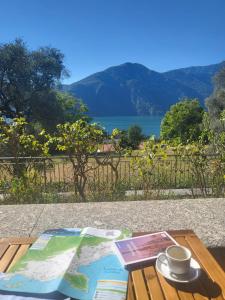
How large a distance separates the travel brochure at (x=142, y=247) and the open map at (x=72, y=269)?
0.05m

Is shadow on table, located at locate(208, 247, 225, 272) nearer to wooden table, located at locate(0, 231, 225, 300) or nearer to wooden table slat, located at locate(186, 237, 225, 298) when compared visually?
wooden table slat, located at locate(186, 237, 225, 298)

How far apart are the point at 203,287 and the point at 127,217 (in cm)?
167

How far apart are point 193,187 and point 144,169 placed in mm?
1022

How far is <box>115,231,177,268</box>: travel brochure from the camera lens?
1.74m

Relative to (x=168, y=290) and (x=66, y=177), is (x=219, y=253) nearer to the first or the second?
(x=168, y=290)

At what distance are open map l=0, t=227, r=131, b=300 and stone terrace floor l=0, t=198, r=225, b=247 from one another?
102 cm

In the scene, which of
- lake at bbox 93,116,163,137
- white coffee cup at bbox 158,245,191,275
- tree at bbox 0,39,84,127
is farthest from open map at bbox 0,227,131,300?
tree at bbox 0,39,84,127

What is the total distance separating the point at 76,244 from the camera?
187 cm

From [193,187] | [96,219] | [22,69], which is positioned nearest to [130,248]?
[96,219]

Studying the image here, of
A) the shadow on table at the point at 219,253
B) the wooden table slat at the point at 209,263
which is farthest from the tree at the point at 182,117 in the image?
the wooden table slat at the point at 209,263

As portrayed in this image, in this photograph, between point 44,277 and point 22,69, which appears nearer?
point 44,277

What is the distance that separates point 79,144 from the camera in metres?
5.92

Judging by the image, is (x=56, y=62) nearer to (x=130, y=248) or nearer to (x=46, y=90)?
(x=46, y=90)

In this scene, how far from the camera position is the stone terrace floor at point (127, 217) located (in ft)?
9.58
